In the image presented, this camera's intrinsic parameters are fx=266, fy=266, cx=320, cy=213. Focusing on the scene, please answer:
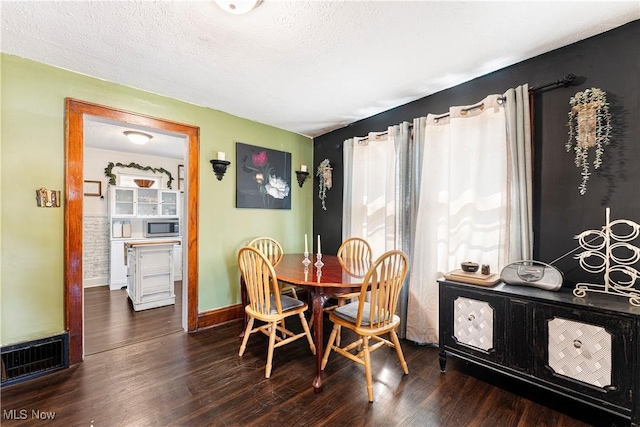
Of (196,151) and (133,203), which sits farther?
(133,203)

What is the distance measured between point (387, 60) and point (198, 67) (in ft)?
4.98

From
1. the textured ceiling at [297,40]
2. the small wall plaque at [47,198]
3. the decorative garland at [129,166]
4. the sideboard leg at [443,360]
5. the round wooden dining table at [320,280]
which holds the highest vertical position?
the textured ceiling at [297,40]

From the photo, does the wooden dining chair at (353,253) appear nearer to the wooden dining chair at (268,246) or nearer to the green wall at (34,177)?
the wooden dining chair at (268,246)

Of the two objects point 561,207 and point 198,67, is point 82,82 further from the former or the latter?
point 561,207

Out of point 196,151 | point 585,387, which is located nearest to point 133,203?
point 196,151

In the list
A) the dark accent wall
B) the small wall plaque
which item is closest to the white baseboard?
the small wall plaque

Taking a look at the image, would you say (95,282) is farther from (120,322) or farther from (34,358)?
(34,358)

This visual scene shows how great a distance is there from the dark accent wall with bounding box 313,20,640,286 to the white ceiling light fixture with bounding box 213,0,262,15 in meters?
1.36

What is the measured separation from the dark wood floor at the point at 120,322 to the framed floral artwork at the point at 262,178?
63.4 inches

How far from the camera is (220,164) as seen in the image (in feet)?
9.84

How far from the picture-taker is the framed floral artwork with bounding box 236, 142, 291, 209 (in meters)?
3.27

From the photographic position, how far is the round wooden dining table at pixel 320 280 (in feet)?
6.24

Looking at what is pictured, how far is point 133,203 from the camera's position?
15.8 ft

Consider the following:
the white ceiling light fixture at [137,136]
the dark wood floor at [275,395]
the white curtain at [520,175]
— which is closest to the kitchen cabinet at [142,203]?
the white ceiling light fixture at [137,136]
